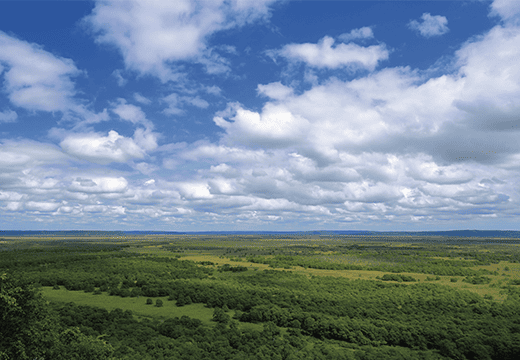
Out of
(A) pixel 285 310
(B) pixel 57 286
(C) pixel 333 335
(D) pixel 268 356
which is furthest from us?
(B) pixel 57 286

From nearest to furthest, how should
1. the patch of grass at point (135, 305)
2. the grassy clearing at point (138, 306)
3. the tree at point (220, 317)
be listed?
the tree at point (220, 317)
the grassy clearing at point (138, 306)
the patch of grass at point (135, 305)

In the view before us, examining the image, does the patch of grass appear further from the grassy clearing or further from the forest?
the forest

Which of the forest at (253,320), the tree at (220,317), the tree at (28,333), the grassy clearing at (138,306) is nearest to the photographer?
the tree at (28,333)

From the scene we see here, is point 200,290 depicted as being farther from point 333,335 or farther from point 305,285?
point 333,335

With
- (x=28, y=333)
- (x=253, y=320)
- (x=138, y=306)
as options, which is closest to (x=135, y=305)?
(x=138, y=306)

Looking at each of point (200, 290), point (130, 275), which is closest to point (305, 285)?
point (200, 290)

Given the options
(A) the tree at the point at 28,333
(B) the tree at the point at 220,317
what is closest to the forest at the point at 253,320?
(A) the tree at the point at 28,333

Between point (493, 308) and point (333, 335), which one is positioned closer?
point (333, 335)

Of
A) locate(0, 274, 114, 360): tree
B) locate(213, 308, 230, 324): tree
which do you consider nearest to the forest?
locate(0, 274, 114, 360): tree

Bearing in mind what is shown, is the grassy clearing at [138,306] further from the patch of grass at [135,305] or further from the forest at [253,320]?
the forest at [253,320]

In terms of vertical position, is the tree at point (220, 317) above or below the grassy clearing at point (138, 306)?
above

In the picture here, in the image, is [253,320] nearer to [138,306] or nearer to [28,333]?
[138,306]
